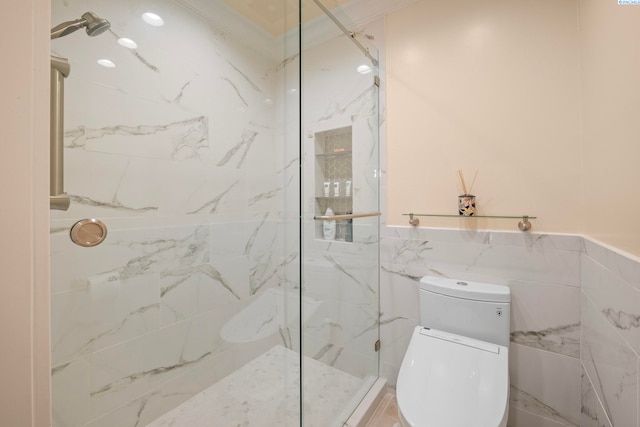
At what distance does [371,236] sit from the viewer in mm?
1627

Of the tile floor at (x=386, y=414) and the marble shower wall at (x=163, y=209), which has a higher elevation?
the marble shower wall at (x=163, y=209)

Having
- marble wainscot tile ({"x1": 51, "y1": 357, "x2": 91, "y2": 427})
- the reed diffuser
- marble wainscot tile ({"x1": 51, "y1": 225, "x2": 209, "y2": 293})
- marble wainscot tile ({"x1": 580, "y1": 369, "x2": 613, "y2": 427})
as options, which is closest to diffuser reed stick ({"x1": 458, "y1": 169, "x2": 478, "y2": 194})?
the reed diffuser

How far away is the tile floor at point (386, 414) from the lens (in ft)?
4.65

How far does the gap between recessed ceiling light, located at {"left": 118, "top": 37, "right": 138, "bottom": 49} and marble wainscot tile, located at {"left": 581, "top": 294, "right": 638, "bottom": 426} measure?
6.43 feet

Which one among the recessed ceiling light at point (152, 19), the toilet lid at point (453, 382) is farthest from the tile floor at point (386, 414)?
the recessed ceiling light at point (152, 19)

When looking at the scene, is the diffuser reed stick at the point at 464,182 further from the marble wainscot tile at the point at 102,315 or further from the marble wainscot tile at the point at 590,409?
the marble wainscot tile at the point at 102,315

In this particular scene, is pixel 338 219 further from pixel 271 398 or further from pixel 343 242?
pixel 271 398

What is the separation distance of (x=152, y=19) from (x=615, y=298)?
6.56 feet

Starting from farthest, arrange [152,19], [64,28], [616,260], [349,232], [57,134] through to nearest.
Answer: [349,232] → [152,19] → [616,260] → [64,28] → [57,134]

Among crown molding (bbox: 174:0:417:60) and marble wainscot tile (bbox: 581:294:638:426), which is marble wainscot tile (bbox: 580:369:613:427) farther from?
crown molding (bbox: 174:0:417:60)

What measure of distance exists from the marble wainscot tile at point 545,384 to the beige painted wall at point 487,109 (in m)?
0.60

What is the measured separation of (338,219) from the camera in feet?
4.65

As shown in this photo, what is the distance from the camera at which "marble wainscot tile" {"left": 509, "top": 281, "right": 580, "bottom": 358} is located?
3.91 feet

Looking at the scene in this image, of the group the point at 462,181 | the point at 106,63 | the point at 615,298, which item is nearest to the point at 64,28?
the point at 106,63
